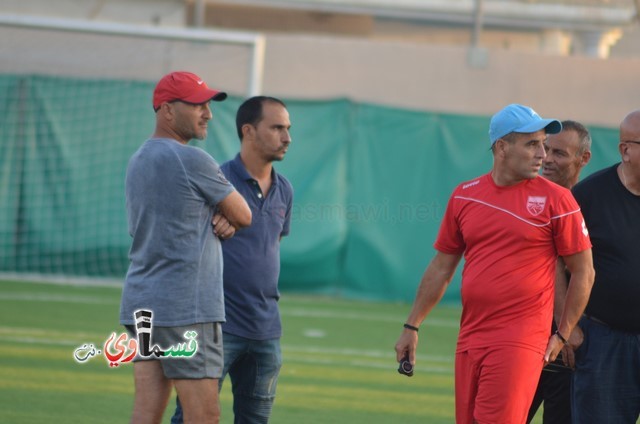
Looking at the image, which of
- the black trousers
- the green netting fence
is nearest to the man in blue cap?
the black trousers

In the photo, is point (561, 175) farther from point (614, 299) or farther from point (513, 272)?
point (513, 272)

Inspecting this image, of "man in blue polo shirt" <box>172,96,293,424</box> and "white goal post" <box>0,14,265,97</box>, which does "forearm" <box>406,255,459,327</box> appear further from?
"white goal post" <box>0,14,265,97</box>

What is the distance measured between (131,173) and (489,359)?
1.89 meters

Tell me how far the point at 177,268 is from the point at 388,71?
12.5m

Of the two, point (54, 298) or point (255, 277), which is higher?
point (255, 277)

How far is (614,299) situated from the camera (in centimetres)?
562

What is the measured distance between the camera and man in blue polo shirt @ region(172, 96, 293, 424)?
567 cm

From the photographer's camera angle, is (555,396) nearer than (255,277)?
No

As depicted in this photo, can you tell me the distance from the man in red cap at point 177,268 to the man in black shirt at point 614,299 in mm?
2053

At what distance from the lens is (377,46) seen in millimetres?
16766

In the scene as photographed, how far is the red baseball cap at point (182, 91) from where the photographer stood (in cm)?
484

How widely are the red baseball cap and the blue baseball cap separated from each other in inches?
56.7

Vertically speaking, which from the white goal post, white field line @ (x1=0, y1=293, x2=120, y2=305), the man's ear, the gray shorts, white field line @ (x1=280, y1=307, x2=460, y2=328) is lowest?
white field line @ (x1=0, y1=293, x2=120, y2=305)

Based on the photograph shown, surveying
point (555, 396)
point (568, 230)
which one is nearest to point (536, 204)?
point (568, 230)
